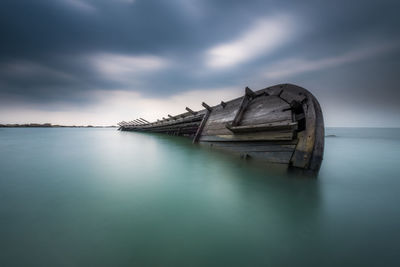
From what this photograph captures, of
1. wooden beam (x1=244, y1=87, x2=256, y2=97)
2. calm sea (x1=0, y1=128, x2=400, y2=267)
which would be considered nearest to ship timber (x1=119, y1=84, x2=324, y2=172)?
wooden beam (x1=244, y1=87, x2=256, y2=97)

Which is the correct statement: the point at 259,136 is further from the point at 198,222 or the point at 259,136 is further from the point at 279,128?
the point at 198,222

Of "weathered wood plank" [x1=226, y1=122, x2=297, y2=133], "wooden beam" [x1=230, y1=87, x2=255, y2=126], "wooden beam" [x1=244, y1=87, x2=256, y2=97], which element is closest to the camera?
"weathered wood plank" [x1=226, y1=122, x2=297, y2=133]

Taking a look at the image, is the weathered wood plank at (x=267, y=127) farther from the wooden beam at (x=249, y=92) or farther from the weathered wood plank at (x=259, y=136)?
the wooden beam at (x=249, y=92)

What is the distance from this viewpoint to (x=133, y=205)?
2201mm

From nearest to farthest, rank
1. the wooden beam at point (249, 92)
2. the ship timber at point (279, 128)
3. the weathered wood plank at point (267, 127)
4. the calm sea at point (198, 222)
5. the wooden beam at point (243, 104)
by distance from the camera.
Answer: the calm sea at point (198, 222) < the ship timber at point (279, 128) < the weathered wood plank at point (267, 127) < the wooden beam at point (243, 104) < the wooden beam at point (249, 92)

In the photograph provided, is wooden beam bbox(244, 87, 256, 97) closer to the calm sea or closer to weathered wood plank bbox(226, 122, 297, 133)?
weathered wood plank bbox(226, 122, 297, 133)

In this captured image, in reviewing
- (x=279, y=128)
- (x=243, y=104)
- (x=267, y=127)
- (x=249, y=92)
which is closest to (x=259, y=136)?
(x=267, y=127)

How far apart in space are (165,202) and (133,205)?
443mm

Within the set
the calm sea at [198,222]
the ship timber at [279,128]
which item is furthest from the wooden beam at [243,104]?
the calm sea at [198,222]

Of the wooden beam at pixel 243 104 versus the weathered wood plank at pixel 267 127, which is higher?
the wooden beam at pixel 243 104

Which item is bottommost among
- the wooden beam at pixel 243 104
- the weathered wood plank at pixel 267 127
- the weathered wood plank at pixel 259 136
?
the weathered wood plank at pixel 259 136

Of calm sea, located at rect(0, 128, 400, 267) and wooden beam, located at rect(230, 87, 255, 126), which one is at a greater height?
wooden beam, located at rect(230, 87, 255, 126)

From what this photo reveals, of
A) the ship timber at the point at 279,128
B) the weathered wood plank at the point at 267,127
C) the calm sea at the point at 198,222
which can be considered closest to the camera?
the calm sea at the point at 198,222

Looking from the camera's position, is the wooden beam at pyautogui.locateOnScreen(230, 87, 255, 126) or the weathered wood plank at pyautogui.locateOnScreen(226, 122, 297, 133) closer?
the weathered wood plank at pyautogui.locateOnScreen(226, 122, 297, 133)
